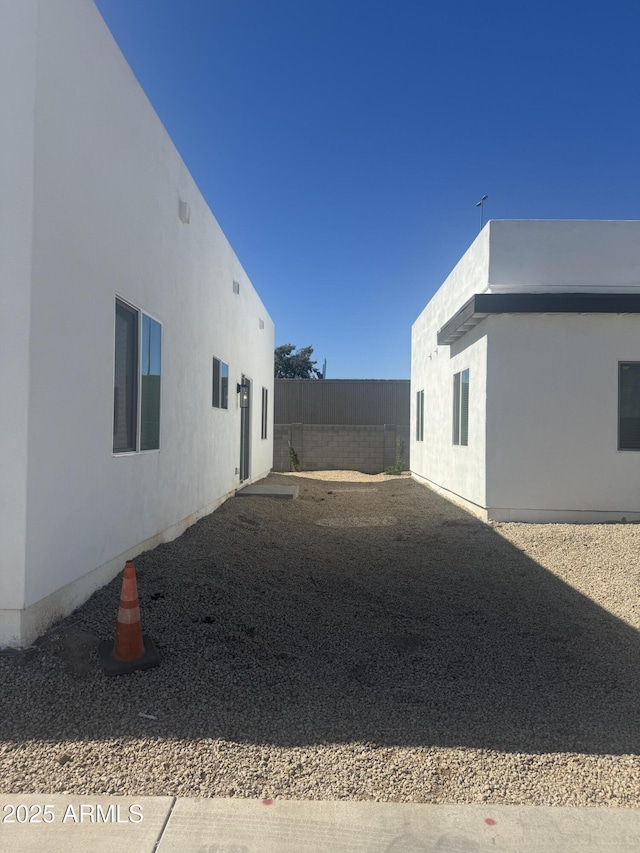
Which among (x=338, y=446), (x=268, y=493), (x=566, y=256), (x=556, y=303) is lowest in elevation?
(x=268, y=493)

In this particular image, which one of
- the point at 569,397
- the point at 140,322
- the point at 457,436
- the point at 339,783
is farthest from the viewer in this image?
the point at 457,436

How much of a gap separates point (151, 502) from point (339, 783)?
4.07m

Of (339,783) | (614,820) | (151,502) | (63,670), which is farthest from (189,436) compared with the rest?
(614,820)

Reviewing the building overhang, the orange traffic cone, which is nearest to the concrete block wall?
the building overhang

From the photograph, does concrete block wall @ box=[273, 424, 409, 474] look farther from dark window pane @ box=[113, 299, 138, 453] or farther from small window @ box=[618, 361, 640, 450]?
dark window pane @ box=[113, 299, 138, 453]

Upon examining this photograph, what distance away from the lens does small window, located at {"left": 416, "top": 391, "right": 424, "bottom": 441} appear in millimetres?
16266

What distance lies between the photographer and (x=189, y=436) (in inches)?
304

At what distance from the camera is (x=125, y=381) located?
5402mm

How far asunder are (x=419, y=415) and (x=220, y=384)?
8.36m

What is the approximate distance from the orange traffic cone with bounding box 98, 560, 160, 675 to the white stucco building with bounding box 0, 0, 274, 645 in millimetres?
567

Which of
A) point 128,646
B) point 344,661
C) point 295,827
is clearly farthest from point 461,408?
point 295,827

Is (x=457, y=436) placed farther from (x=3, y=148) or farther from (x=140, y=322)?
(x=3, y=148)

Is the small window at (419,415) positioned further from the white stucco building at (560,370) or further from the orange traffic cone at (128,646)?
the orange traffic cone at (128,646)

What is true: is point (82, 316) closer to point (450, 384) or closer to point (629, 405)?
point (629, 405)
